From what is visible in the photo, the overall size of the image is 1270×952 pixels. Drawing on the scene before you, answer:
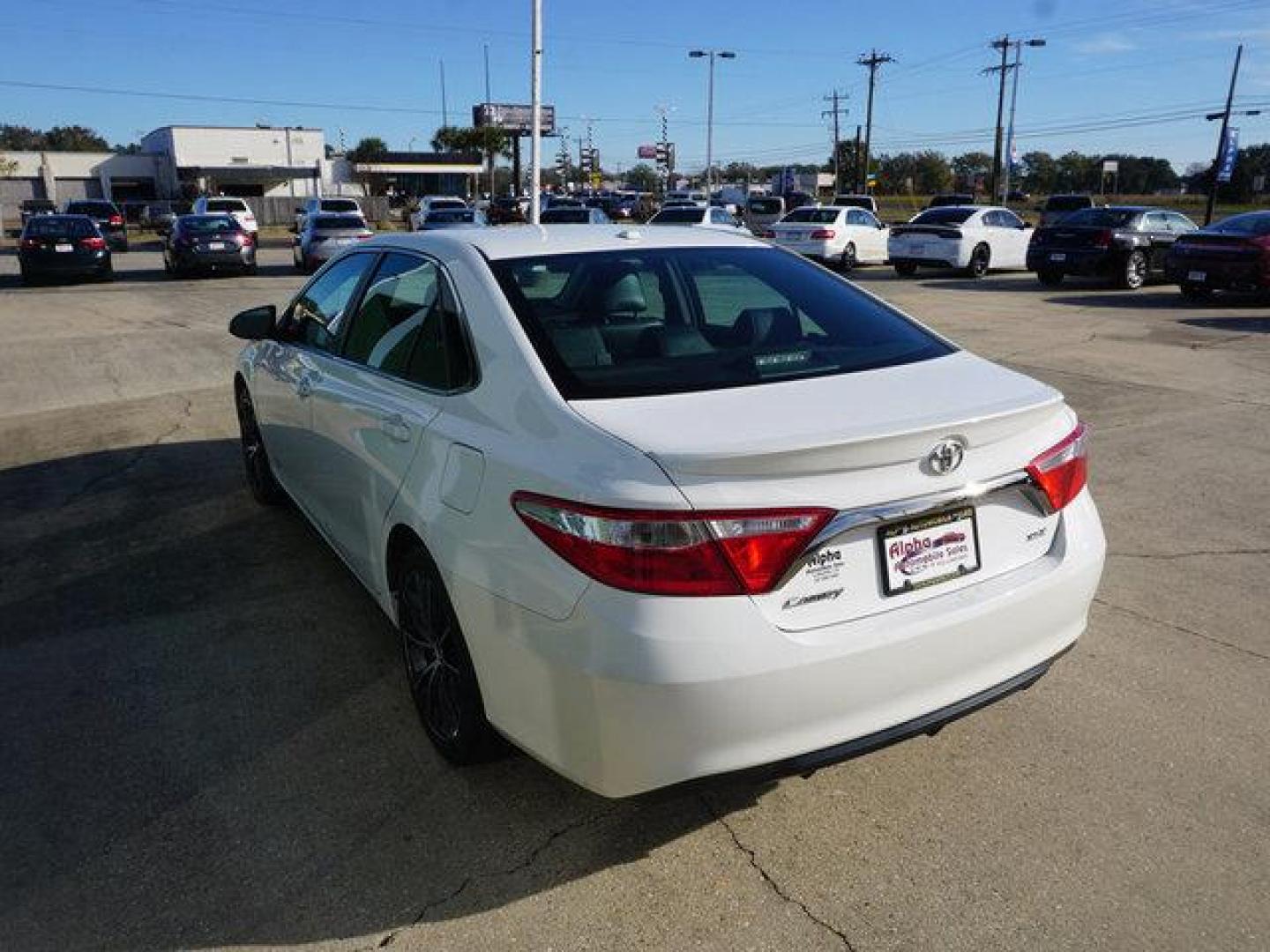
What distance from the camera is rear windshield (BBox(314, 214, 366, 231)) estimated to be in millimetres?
22812

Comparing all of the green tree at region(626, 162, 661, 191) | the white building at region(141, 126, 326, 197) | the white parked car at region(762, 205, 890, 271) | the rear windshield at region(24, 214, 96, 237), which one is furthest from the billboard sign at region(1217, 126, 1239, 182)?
the green tree at region(626, 162, 661, 191)

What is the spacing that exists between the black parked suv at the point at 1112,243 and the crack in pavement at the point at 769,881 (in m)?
19.1

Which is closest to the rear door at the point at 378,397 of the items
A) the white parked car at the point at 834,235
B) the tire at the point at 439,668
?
the tire at the point at 439,668

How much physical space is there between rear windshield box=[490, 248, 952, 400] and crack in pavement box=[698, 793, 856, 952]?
1.24 m

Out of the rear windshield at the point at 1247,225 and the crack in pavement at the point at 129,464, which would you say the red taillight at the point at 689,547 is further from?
the rear windshield at the point at 1247,225

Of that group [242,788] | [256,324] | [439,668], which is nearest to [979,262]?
[256,324]

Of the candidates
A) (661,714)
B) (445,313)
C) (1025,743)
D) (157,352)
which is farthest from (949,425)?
(157,352)

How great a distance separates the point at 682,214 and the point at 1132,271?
36.0 ft

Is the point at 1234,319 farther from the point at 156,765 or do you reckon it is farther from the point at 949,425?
the point at 156,765

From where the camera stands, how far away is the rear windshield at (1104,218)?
1897cm

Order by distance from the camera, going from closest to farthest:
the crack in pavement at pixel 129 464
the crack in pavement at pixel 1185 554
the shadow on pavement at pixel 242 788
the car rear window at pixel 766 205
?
the shadow on pavement at pixel 242 788 < the crack in pavement at pixel 1185 554 < the crack in pavement at pixel 129 464 < the car rear window at pixel 766 205

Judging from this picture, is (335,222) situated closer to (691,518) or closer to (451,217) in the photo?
(451,217)

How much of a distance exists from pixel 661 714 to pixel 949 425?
39.2 inches

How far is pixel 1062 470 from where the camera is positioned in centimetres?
279
